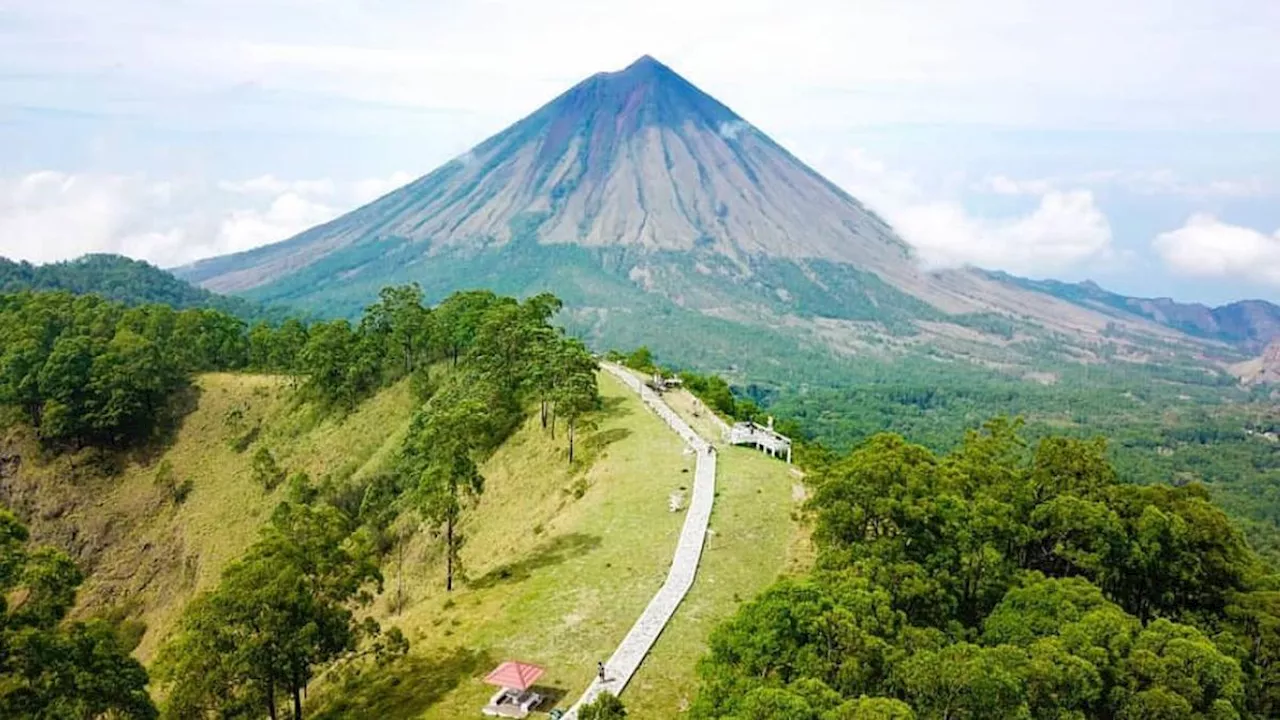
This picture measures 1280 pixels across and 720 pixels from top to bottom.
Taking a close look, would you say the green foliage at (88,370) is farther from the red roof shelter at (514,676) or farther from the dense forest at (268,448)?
the red roof shelter at (514,676)

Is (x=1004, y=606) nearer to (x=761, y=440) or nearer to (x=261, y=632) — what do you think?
(x=261, y=632)

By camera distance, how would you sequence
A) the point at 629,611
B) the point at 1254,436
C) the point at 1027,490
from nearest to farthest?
the point at 629,611
the point at 1027,490
the point at 1254,436

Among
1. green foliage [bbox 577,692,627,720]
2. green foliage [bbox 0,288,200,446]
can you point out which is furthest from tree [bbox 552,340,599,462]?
green foliage [bbox 0,288,200,446]

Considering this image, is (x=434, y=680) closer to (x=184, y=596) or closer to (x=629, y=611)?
(x=629, y=611)

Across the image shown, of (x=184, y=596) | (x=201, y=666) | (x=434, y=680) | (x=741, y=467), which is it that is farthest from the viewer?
(x=184, y=596)

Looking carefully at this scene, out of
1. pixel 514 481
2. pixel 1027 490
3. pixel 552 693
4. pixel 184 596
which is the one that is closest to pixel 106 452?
pixel 184 596

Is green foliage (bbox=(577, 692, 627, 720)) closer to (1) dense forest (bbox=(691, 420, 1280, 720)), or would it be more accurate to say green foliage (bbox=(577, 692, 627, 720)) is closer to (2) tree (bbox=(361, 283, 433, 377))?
(1) dense forest (bbox=(691, 420, 1280, 720))
